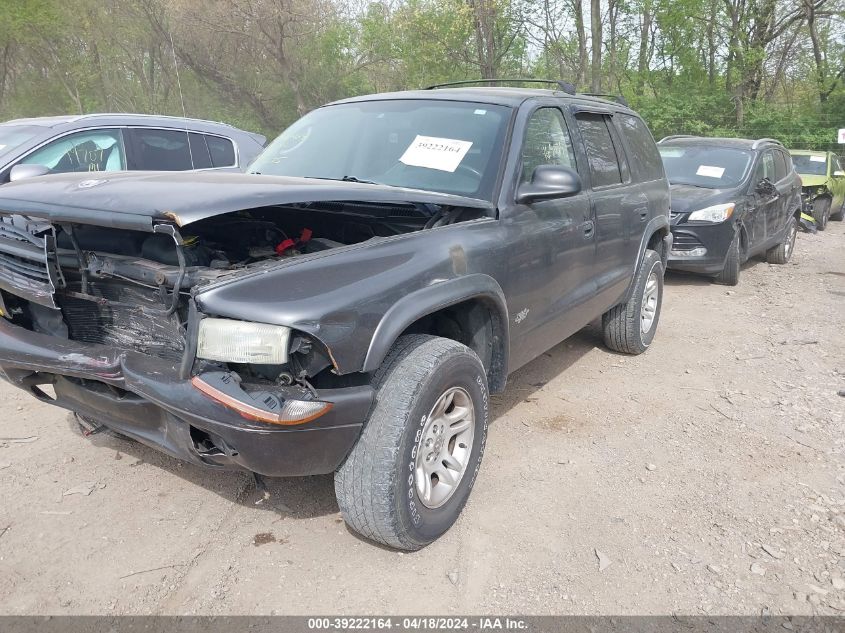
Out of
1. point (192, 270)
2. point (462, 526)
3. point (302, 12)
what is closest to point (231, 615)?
point (462, 526)

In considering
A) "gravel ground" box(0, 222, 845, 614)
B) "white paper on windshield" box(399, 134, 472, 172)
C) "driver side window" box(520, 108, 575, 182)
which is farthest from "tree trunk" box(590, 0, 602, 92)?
"white paper on windshield" box(399, 134, 472, 172)

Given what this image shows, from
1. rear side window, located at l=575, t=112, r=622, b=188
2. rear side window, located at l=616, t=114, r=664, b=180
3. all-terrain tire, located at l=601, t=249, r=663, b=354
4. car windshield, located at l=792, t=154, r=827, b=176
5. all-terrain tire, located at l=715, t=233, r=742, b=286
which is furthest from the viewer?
car windshield, located at l=792, t=154, r=827, b=176

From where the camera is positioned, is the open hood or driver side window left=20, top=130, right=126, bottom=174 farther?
driver side window left=20, top=130, right=126, bottom=174

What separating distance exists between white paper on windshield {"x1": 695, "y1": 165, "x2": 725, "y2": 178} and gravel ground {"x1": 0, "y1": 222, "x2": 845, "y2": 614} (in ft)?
A: 15.1

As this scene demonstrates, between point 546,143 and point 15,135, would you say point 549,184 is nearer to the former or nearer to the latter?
point 546,143

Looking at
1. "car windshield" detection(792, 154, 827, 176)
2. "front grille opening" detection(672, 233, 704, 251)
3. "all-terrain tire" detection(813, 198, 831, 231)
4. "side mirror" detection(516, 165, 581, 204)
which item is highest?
"side mirror" detection(516, 165, 581, 204)

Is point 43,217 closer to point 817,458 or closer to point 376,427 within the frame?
point 376,427

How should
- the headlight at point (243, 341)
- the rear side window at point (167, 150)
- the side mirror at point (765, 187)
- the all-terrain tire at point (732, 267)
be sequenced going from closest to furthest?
the headlight at point (243, 341) < the rear side window at point (167, 150) < the all-terrain tire at point (732, 267) < the side mirror at point (765, 187)

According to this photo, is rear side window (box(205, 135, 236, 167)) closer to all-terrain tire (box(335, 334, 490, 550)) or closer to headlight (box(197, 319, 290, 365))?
all-terrain tire (box(335, 334, 490, 550))

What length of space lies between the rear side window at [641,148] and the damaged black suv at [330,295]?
1.22 meters

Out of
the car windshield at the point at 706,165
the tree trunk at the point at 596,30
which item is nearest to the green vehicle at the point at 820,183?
the car windshield at the point at 706,165

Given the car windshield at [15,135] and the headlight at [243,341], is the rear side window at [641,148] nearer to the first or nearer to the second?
the headlight at [243,341]

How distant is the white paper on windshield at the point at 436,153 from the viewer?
3.29 m

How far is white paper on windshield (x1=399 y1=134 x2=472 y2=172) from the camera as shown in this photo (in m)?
3.29
